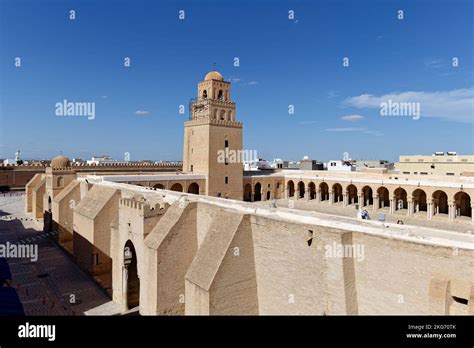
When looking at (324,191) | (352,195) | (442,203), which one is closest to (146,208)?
(352,195)

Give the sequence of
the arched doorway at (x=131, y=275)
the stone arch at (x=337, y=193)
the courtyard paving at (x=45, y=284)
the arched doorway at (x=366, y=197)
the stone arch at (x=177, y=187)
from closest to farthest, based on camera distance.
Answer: the courtyard paving at (x=45, y=284), the arched doorway at (x=131, y=275), the stone arch at (x=177, y=187), the arched doorway at (x=366, y=197), the stone arch at (x=337, y=193)

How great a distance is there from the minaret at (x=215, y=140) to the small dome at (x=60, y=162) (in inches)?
456

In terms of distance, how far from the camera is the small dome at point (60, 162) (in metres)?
29.3

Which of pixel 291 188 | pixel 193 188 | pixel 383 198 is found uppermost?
pixel 193 188

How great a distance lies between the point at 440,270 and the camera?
26.0 ft

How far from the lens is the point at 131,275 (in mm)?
15953

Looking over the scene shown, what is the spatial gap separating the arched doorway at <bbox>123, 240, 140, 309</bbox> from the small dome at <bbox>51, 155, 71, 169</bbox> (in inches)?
680

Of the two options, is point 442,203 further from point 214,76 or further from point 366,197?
point 214,76

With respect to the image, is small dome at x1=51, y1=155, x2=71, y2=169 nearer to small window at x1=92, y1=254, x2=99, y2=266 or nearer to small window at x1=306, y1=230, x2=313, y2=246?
small window at x1=92, y1=254, x2=99, y2=266

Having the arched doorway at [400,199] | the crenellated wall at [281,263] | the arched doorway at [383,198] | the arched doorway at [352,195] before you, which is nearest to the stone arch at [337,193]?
the arched doorway at [352,195]

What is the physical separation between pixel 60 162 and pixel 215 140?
14481 millimetres

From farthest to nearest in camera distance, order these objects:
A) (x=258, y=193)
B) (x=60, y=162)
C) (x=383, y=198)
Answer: (x=258, y=193) → (x=383, y=198) → (x=60, y=162)

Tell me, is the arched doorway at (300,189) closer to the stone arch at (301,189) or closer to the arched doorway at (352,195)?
the stone arch at (301,189)
